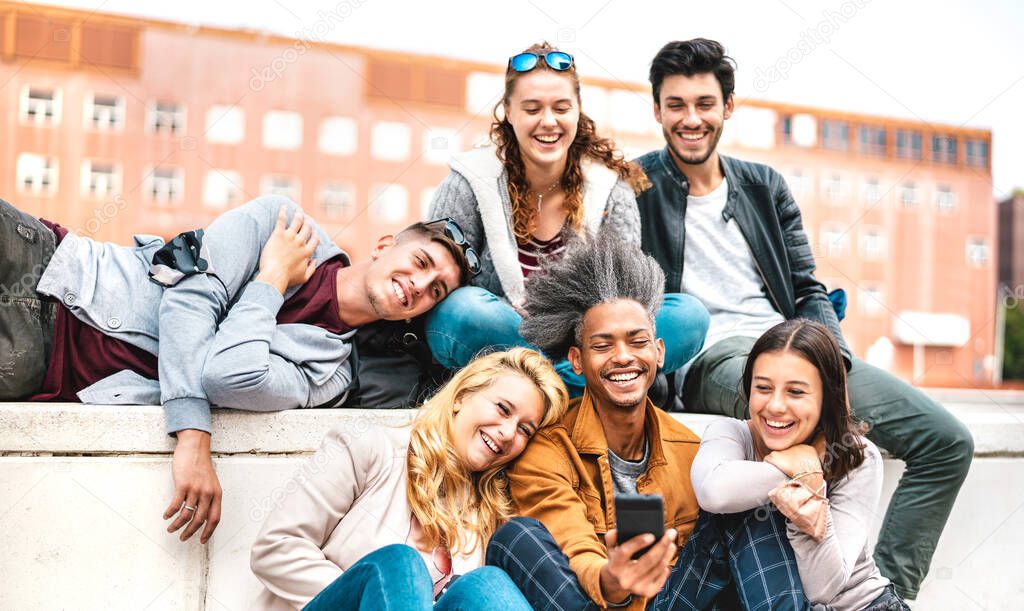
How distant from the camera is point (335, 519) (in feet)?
8.14

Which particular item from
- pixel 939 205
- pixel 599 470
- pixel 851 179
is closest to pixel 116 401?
pixel 599 470

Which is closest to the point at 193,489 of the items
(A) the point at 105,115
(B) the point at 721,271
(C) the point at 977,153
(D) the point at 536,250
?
(D) the point at 536,250

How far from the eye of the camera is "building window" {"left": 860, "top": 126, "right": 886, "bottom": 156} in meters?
49.6

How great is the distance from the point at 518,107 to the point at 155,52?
40.8 m

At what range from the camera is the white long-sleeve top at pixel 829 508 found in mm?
2453

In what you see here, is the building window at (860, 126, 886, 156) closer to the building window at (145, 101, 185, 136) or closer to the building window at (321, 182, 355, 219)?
the building window at (321, 182, 355, 219)

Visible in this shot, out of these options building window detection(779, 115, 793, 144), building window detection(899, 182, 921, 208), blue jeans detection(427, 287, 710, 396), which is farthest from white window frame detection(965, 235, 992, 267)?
blue jeans detection(427, 287, 710, 396)

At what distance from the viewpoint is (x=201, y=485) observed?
9.14 feet

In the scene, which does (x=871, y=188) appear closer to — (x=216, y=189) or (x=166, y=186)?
(x=216, y=189)

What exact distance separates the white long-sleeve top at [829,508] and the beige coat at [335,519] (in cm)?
66

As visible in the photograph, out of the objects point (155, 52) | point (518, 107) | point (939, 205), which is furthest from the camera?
point (939, 205)

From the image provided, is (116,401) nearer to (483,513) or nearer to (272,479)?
(272,479)

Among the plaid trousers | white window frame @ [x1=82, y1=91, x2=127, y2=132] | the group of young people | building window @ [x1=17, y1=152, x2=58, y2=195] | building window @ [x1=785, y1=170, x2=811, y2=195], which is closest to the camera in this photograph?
the plaid trousers

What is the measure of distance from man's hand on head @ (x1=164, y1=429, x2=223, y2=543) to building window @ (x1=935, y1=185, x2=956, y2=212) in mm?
54728
